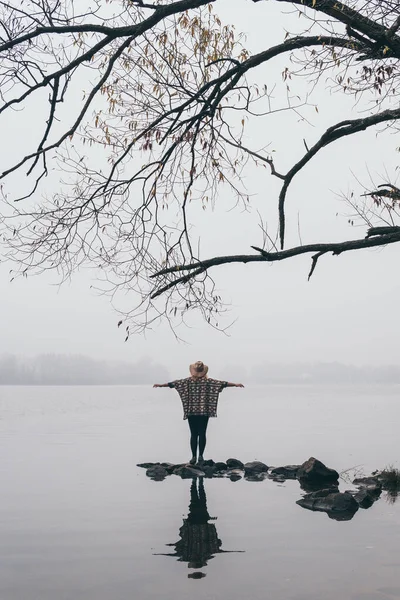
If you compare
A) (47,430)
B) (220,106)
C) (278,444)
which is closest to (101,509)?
(220,106)

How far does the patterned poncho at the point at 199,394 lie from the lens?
1742 centimetres

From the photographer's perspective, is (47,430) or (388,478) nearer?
(388,478)

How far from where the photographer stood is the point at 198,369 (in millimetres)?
18000

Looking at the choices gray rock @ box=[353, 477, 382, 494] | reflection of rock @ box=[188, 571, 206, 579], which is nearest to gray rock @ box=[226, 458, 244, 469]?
gray rock @ box=[353, 477, 382, 494]

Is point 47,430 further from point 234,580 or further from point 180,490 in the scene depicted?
point 234,580

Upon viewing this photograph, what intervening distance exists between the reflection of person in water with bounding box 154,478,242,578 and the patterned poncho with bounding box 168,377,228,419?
4.31 meters

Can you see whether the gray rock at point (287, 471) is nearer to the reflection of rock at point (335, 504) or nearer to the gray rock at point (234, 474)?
the gray rock at point (234, 474)

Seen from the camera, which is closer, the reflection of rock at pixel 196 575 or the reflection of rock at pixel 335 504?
the reflection of rock at pixel 196 575

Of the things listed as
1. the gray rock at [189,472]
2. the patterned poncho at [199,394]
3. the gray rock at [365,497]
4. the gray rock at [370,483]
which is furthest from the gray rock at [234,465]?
the gray rock at [365,497]

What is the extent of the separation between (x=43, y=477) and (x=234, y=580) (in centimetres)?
969

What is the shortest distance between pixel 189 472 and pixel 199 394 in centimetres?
174

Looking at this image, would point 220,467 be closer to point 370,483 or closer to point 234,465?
point 234,465

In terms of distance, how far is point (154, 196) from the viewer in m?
11.7

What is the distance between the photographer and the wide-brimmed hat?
17.9m
